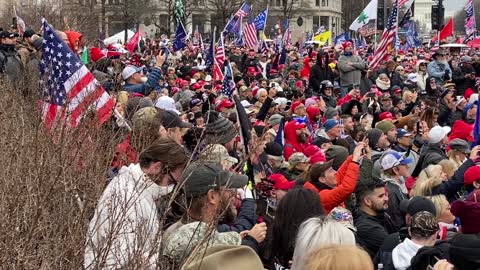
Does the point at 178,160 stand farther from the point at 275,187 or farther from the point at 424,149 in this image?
the point at 424,149

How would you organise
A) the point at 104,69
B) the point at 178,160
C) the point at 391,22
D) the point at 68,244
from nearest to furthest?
the point at 68,244 < the point at 178,160 < the point at 104,69 < the point at 391,22

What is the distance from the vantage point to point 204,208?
4805mm

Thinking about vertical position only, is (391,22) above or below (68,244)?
above

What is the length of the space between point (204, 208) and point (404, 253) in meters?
1.28

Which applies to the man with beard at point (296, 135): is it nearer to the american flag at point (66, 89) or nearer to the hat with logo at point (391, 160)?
the hat with logo at point (391, 160)

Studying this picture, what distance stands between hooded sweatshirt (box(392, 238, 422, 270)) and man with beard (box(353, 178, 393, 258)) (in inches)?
34.9

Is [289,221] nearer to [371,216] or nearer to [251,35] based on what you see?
[371,216]

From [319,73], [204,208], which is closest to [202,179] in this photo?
[204,208]

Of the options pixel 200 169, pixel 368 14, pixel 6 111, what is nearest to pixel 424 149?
pixel 6 111

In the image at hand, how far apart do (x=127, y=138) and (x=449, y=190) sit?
9.46 ft

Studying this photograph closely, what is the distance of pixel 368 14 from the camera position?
2902 centimetres

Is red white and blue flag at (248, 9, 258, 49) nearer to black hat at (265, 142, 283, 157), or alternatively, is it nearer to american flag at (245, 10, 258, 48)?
american flag at (245, 10, 258, 48)

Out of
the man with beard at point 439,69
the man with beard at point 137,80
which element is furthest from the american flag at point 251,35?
the man with beard at point 137,80

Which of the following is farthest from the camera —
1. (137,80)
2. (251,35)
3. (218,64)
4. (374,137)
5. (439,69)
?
(251,35)
